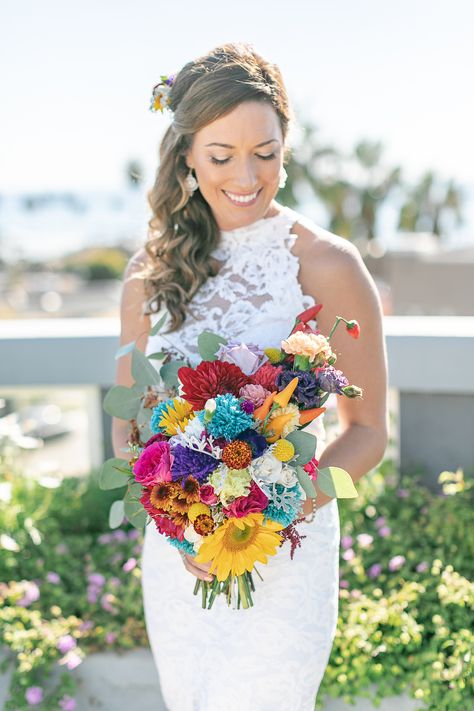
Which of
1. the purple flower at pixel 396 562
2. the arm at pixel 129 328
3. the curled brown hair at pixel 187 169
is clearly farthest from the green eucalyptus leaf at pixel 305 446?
the purple flower at pixel 396 562

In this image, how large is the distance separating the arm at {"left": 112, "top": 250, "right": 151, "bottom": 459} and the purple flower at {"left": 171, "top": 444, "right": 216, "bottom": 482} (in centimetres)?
78

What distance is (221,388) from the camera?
1603mm

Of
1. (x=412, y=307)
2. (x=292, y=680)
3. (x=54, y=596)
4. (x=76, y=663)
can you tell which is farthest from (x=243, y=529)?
(x=412, y=307)

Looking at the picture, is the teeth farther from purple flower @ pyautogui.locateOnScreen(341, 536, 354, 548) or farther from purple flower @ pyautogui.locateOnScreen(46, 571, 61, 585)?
purple flower @ pyautogui.locateOnScreen(46, 571, 61, 585)

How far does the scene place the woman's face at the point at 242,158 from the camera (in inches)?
76.8

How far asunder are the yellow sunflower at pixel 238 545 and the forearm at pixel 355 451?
41 cm

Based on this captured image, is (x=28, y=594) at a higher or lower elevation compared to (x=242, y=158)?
lower

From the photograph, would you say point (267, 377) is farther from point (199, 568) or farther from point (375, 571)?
point (375, 571)

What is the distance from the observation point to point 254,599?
196 centimetres

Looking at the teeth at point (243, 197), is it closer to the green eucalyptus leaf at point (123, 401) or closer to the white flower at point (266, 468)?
the green eucalyptus leaf at point (123, 401)

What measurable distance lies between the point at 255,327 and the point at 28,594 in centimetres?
154

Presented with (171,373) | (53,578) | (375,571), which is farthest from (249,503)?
(53,578)

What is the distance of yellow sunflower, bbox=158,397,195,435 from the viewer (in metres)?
1.62

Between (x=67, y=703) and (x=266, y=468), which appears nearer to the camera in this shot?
(x=266, y=468)
